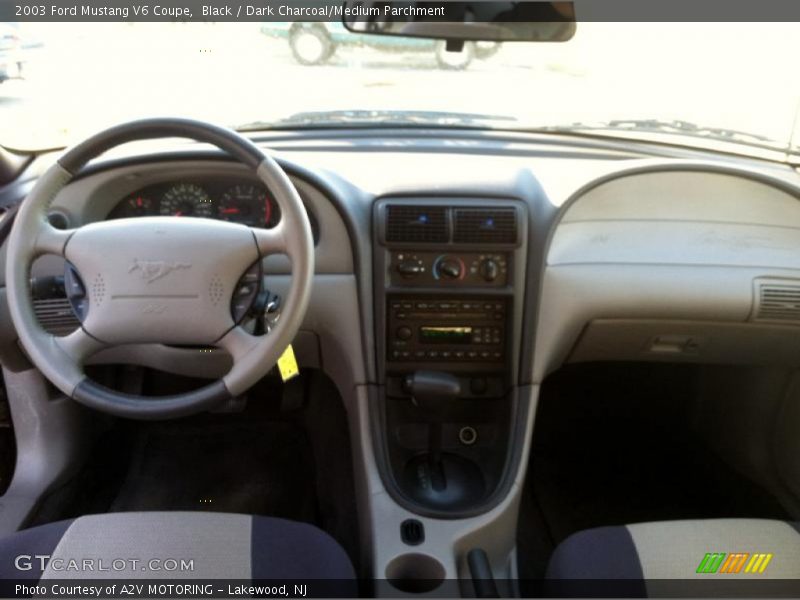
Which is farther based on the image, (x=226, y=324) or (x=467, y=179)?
(x=467, y=179)

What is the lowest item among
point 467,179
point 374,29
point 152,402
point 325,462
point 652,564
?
point 325,462

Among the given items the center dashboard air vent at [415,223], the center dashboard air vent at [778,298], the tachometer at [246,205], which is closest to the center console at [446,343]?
the center dashboard air vent at [415,223]

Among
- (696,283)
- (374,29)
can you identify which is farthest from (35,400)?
(696,283)

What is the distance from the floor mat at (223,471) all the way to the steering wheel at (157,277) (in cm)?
114

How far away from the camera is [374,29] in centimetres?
208

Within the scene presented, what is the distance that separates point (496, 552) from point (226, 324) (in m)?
1.10

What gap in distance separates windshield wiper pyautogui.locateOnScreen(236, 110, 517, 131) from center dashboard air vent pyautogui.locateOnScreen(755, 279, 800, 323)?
1.08 m

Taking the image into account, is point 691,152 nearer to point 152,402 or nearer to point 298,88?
point 298,88

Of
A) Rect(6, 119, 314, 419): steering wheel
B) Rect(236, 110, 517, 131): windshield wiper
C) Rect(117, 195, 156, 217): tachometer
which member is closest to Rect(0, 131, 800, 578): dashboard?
Rect(117, 195, 156, 217): tachometer

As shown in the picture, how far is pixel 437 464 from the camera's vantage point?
7.07 feet

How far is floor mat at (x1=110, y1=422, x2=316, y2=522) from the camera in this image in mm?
2543

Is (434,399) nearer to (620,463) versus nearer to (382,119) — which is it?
(382,119)

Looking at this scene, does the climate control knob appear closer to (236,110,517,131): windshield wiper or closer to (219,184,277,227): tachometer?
(219,184,277,227): tachometer

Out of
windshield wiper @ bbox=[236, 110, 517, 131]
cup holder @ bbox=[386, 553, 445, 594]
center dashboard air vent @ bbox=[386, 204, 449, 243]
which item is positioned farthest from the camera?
windshield wiper @ bbox=[236, 110, 517, 131]
